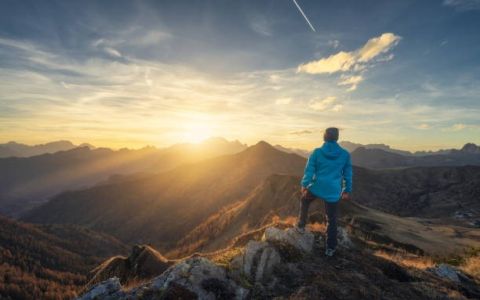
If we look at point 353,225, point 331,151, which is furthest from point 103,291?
point 353,225

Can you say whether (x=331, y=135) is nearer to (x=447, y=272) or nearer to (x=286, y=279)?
(x=286, y=279)

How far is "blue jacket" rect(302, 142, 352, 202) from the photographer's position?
Result: 33.1ft

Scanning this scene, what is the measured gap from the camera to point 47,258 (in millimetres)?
117438

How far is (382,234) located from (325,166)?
26213mm

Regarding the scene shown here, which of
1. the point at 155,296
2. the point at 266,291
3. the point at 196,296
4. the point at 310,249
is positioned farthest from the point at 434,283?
the point at 155,296

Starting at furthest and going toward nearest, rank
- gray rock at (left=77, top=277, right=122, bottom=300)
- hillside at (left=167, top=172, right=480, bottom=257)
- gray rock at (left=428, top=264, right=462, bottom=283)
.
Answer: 1. hillside at (left=167, top=172, right=480, bottom=257)
2. gray rock at (left=428, top=264, right=462, bottom=283)
3. gray rock at (left=77, top=277, right=122, bottom=300)

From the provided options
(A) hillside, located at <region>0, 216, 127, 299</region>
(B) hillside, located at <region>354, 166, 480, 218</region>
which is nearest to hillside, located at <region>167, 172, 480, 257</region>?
(A) hillside, located at <region>0, 216, 127, 299</region>

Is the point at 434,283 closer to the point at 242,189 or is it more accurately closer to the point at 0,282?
the point at 0,282

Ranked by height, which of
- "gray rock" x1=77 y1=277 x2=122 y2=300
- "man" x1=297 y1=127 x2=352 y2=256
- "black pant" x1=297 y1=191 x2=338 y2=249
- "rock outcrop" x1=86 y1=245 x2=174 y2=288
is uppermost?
"man" x1=297 y1=127 x2=352 y2=256

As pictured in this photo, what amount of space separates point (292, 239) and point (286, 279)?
197 centimetres

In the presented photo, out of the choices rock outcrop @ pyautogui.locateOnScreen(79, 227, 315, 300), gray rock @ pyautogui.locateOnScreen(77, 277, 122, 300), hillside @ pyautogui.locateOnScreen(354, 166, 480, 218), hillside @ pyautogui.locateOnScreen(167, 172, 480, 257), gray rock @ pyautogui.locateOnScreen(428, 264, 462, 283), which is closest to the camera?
rock outcrop @ pyautogui.locateOnScreen(79, 227, 315, 300)

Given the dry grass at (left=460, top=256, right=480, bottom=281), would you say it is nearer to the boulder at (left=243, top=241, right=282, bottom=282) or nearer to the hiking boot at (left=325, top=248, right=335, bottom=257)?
the hiking boot at (left=325, top=248, right=335, bottom=257)

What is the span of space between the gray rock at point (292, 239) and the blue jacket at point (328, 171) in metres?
1.61

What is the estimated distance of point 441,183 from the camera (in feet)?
472
